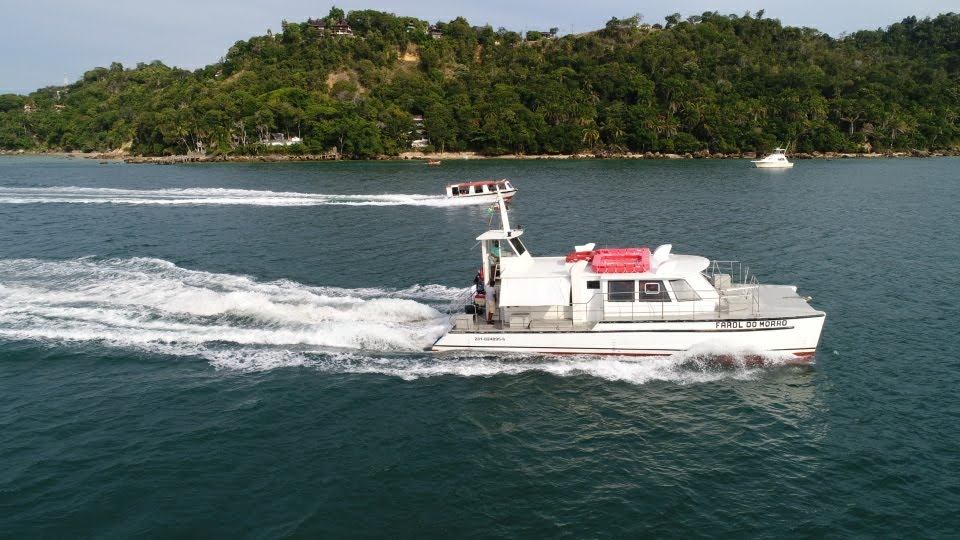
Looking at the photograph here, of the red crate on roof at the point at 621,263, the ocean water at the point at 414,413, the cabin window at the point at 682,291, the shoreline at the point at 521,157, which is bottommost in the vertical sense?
the ocean water at the point at 414,413

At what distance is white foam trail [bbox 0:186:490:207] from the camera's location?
70.4m

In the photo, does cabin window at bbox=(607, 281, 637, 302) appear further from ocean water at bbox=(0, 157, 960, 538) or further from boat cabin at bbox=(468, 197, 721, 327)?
ocean water at bbox=(0, 157, 960, 538)

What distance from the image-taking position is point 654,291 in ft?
81.0

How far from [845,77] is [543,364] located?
190m

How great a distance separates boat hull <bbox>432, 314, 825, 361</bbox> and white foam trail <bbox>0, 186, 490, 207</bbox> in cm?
4664

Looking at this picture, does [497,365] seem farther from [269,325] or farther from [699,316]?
[269,325]

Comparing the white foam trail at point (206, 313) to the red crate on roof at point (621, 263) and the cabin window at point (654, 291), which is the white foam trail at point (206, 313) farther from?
the cabin window at point (654, 291)

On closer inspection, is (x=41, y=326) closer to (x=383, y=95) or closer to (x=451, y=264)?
(x=451, y=264)

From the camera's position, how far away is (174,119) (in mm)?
162500

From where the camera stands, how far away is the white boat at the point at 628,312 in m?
23.7

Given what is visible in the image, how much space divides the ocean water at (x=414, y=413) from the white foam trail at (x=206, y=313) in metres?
0.15

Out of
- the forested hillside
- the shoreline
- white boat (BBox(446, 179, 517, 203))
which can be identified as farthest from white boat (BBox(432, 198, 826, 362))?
the forested hillside

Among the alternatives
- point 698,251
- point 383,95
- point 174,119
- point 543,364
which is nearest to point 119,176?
point 174,119

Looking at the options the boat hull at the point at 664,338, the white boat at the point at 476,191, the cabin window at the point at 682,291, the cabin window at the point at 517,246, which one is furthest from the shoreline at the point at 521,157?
the boat hull at the point at 664,338
